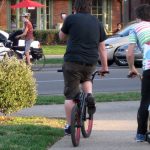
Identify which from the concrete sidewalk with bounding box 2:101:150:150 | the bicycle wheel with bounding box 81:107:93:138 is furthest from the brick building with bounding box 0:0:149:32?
the bicycle wheel with bounding box 81:107:93:138

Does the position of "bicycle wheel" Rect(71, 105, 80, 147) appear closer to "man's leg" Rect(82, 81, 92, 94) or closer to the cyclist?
the cyclist

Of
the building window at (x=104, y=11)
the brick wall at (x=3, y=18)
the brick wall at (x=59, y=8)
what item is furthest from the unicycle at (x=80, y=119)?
the building window at (x=104, y=11)

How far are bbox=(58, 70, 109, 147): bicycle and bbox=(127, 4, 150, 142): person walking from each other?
2.39 feet

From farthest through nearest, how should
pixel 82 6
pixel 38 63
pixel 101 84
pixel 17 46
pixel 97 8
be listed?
pixel 97 8 < pixel 38 63 < pixel 17 46 < pixel 101 84 < pixel 82 6

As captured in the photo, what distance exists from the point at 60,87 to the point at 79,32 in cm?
860

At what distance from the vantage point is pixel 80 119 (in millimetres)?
8672

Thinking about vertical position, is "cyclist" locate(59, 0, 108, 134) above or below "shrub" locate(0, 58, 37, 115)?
above

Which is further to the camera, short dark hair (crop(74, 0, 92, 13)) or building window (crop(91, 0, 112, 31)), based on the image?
building window (crop(91, 0, 112, 31))

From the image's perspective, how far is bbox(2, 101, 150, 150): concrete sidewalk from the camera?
8430mm

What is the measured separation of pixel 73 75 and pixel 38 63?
16.6 metres

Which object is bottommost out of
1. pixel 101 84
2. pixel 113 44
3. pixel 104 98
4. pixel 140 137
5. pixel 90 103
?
pixel 101 84

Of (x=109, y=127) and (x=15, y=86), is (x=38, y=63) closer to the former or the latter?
(x=15, y=86)

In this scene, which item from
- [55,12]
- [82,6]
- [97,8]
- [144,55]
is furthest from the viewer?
[97,8]

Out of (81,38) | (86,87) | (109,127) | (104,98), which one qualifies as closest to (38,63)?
(104,98)
